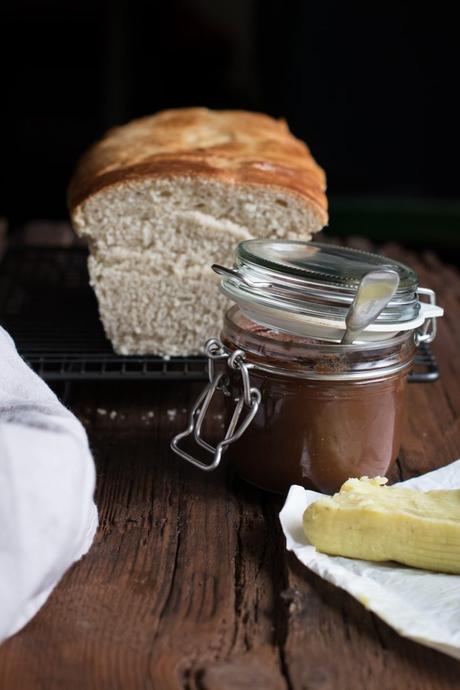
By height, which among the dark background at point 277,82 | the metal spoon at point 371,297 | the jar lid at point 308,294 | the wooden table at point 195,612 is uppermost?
the metal spoon at point 371,297

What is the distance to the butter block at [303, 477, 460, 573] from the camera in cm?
133

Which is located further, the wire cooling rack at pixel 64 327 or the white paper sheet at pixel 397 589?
the wire cooling rack at pixel 64 327

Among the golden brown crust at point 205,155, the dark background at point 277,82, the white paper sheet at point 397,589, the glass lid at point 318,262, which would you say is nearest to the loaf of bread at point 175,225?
the golden brown crust at point 205,155

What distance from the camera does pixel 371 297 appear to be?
1.43 m

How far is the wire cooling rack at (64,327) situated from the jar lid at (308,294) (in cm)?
42

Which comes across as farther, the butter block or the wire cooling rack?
the wire cooling rack

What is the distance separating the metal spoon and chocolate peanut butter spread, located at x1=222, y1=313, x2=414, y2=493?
0.08 metres

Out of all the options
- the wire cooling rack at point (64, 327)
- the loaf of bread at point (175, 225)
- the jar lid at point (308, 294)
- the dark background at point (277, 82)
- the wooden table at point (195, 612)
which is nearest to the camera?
the wooden table at point (195, 612)

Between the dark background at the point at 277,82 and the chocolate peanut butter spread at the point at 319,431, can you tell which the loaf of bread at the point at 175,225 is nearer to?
the chocolate peanut butter spread at the point at 319,431

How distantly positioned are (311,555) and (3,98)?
14.3 ft

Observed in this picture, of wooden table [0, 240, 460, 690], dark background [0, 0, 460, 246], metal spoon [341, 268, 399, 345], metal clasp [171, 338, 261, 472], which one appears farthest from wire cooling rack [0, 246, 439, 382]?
dark background [0, 0, 460, 246]

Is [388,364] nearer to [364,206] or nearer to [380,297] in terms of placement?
[380,297]

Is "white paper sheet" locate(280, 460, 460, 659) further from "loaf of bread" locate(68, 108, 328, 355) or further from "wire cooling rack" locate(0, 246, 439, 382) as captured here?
"loaf of bread" locate(68, 108, 328, 355)

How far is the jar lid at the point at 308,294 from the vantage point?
1479 mm
